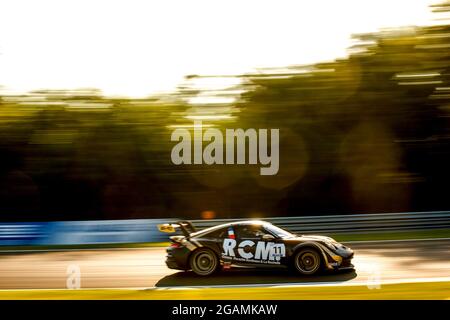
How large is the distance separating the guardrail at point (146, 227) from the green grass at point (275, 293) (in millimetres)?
5006

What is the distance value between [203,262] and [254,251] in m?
0.85

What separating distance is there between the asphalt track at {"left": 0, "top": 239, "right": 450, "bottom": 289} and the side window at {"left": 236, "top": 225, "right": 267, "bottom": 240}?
521 millimetres

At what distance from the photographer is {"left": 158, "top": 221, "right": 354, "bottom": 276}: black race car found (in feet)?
25.8

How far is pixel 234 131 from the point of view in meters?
12.8

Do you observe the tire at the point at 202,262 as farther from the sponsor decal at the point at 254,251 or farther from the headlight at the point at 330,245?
the headlight at the point at 330,245

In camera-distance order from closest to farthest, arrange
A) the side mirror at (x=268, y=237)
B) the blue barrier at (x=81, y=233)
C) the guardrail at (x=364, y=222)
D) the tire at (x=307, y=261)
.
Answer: the tire at (x=307, y=261)
the side mirror at (x=268, y=237)
the blue barrier at (x=81, y=233)
the guardrail at (x=364, y=222)

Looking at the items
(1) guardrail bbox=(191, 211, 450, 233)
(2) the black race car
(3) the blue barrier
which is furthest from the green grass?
(1) guardrail bbox=(191, 211, 450, 233)

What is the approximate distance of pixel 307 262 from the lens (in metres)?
7.89

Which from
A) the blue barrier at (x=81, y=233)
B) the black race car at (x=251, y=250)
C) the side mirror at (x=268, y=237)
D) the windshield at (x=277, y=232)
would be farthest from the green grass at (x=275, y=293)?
the blue barrier at (x=81, y=233)

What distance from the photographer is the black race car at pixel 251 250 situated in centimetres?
786

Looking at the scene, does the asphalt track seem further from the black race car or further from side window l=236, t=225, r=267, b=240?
side window l=236, t=225, r=267, b=240

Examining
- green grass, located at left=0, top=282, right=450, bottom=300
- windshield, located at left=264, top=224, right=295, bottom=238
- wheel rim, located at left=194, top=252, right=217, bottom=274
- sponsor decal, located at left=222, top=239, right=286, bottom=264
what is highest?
windshield, located at left=264, top=224, right=295, bottom=238

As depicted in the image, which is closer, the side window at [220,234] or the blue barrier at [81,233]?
the side window at [220,234]
